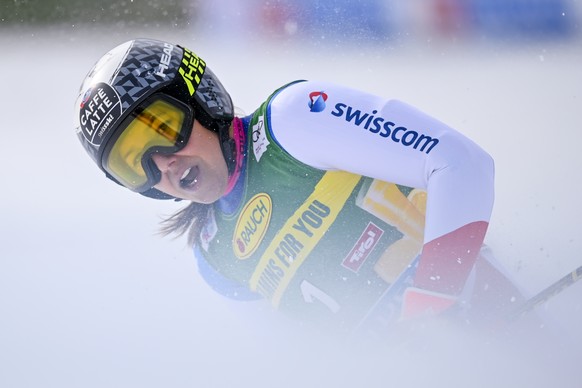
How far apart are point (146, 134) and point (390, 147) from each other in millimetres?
830

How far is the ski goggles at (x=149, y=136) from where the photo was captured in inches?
103

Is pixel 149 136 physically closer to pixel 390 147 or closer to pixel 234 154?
pixel 234 154

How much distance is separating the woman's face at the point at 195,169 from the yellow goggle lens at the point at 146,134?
0.05m

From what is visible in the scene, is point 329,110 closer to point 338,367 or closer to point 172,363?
Result: point 338,367

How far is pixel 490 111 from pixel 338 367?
9.64 ft

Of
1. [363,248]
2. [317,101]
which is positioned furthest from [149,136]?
[363,248]

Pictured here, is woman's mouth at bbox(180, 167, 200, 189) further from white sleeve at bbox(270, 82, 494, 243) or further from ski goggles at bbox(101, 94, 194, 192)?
white sleeve at bbox(270, 82, 494, 243)

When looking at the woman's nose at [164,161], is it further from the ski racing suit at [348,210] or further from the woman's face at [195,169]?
the ski racing suit at [348,210]

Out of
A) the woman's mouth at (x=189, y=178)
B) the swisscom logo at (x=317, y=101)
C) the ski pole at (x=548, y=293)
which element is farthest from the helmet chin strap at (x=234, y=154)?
the ski pole at (x=548, y=293)

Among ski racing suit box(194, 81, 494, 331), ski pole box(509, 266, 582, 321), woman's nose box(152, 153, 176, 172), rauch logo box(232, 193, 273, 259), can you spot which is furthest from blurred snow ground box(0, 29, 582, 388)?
woman's nose box(152, 153, 176, 172)

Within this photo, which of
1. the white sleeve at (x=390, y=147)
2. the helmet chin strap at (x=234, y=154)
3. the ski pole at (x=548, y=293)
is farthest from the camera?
the helmet chin strap at (x=234, y=154)

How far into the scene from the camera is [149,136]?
2613 millimetres

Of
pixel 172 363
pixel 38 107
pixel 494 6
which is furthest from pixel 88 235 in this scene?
pixel 494 6

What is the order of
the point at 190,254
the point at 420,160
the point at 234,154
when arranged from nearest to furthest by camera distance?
the point at 420,160 < the point at 234,154 < the point at 190,254
